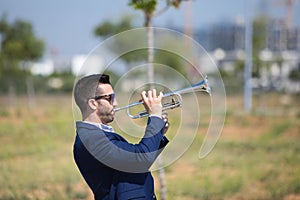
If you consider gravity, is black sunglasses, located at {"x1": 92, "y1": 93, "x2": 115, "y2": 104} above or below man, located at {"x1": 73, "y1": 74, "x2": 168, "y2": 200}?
above

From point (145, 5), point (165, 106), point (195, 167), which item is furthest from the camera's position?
point (195, 167)

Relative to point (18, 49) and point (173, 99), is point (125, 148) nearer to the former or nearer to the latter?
point (173, 99)

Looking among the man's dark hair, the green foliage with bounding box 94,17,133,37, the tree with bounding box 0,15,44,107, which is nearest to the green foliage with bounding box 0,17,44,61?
the tree with bounding box 0,15,44,107

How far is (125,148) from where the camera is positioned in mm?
2217

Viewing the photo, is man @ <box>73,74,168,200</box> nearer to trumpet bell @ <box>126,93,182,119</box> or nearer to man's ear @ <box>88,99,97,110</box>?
man's ear @ <box>88,99,97,110</box>

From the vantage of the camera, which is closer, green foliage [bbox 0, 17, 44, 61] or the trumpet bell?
the trumpet bell

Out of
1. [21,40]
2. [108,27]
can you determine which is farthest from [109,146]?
[108,27]

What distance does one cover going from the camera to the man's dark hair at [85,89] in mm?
2316

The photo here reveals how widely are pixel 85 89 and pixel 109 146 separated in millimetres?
274

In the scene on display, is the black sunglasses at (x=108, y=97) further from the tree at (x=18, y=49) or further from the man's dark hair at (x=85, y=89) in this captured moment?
the tree at (x=18, y=49)

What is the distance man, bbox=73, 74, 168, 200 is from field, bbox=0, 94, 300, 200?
81 cm

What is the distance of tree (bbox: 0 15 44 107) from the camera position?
73.7 ft

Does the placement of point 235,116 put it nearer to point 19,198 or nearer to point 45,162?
point 45,162

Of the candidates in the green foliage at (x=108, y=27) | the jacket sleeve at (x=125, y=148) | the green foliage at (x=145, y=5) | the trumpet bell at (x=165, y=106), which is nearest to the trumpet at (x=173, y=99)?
the trumpet bell at (x=165, y=106)
